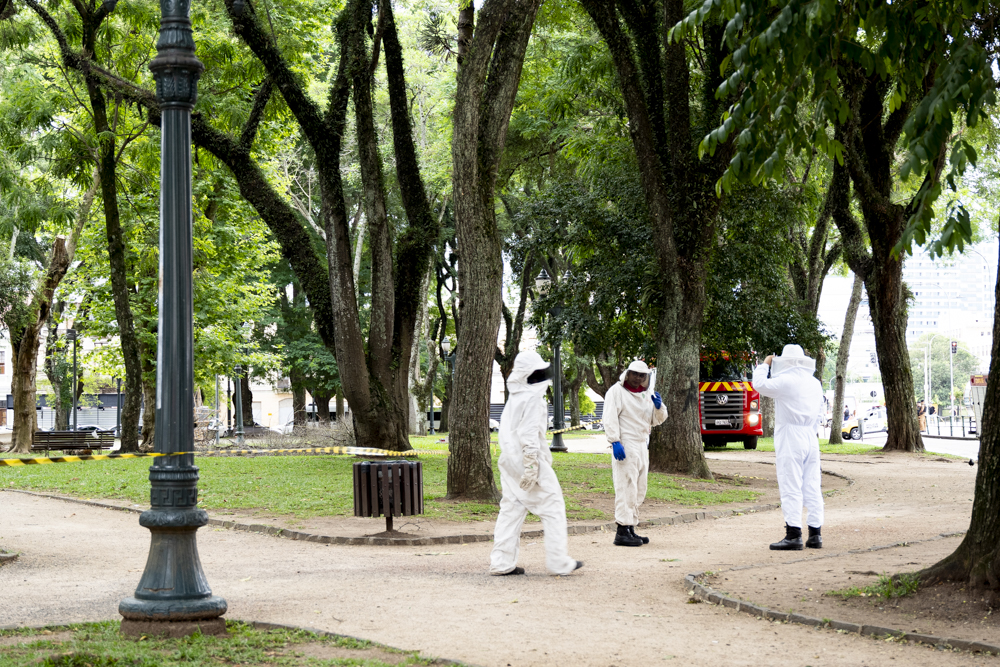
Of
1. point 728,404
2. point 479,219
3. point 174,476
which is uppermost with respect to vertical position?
point 479,219

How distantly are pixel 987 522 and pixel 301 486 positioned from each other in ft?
38.2

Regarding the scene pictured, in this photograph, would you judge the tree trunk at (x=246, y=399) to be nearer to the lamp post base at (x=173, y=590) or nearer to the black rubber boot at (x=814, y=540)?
the black rubber boot at (x=814, y=540)

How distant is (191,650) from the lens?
5793mm

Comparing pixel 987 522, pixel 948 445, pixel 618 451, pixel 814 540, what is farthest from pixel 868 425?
pixel 987 522

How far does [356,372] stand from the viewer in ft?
62.4

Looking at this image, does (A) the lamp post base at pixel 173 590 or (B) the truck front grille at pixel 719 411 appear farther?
(B) the truck front grille at pixel 719 411

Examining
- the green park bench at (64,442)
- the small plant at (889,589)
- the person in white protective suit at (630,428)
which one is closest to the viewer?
the small plant at (889,589)

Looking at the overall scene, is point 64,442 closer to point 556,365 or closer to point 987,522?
point 556,365

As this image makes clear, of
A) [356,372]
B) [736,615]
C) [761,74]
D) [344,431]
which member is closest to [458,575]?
[736,615]

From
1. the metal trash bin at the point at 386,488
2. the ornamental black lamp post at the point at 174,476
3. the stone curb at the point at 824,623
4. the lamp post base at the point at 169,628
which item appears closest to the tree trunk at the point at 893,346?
the metal trash bin at the point at 386,488

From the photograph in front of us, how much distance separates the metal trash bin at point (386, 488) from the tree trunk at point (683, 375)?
8.55m

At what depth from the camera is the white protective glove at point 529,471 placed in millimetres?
9109

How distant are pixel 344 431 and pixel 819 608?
21.6 metres

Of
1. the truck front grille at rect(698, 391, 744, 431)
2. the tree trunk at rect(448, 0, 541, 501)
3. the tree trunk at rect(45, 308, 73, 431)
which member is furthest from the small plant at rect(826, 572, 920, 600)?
the tree trunk at rect(45, 308, 73, 431)
